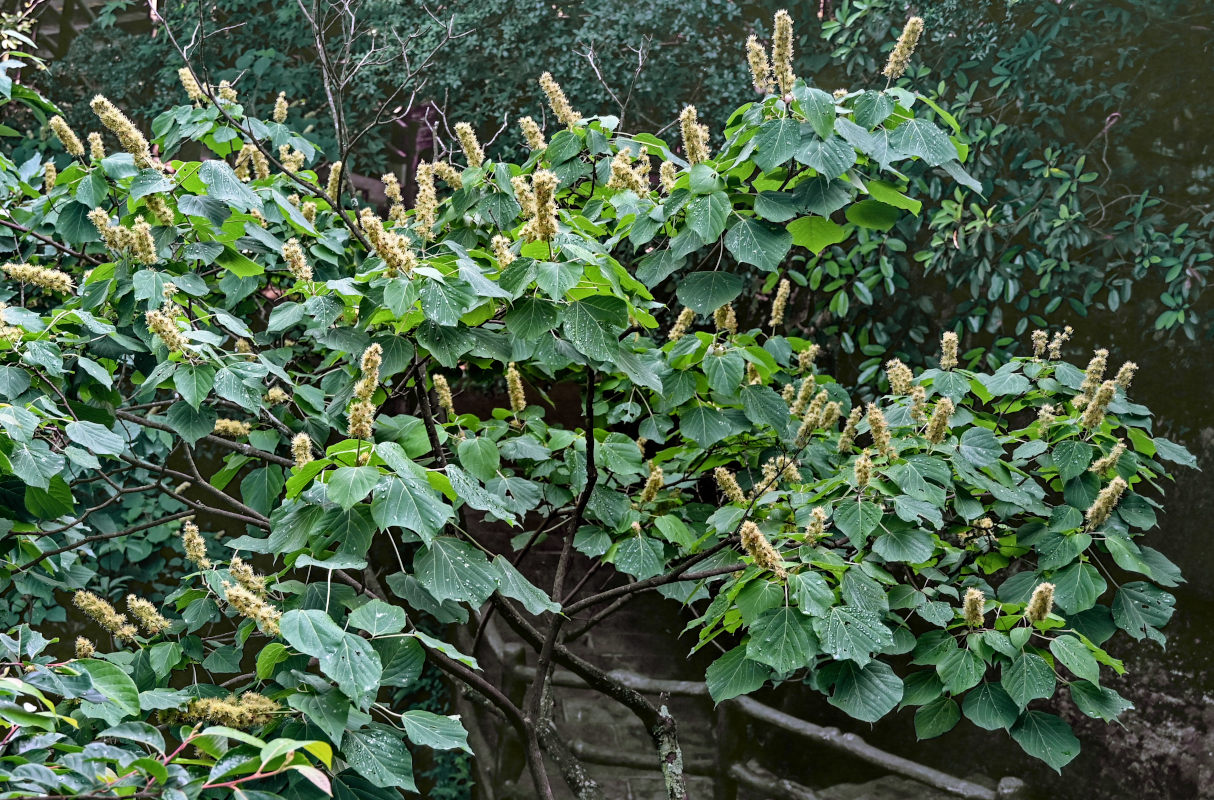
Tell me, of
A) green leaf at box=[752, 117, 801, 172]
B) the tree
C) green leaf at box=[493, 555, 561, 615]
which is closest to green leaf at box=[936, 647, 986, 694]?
the tree

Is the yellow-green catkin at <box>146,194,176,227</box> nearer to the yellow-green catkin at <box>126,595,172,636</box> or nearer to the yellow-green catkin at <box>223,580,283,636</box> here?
the yellow-green catkin at <box>126,595,172,636</box>

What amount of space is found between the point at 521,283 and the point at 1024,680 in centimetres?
119

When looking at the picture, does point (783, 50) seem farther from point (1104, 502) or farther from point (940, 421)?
point (1104, 502)

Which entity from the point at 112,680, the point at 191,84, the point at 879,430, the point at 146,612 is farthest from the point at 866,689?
the point at 191,84

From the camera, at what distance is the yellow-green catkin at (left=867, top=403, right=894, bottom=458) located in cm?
213

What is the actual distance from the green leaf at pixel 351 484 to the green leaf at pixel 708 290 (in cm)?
80

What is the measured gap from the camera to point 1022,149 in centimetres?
421

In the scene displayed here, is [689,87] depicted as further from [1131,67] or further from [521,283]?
[521,283]

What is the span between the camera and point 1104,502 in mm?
2092

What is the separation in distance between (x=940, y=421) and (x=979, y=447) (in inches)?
9.4

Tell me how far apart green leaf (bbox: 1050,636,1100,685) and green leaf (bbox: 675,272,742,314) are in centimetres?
92

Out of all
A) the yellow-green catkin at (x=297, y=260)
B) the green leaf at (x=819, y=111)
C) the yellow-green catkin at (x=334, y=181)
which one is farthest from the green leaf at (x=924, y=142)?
the yellow-green catkin at (x=334, y=181)

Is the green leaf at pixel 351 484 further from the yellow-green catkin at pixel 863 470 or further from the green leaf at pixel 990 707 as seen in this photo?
the green leaf at pixel 990 707

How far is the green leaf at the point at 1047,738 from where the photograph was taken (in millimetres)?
1999
